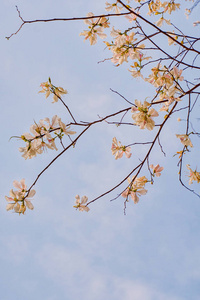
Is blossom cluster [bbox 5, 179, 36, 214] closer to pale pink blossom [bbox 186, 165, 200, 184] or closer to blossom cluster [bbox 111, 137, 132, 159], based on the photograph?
blossom cluster [bbox 111, 137, 132, 159]

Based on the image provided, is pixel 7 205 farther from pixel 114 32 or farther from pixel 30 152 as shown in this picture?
pixel 114 32

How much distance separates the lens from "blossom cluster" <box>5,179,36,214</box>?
6.02 ft

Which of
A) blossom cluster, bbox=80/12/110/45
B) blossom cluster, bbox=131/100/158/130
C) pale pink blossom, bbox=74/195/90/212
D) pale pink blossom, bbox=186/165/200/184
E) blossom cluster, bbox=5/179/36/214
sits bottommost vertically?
blossom cluster, bbox=5/179/36/214

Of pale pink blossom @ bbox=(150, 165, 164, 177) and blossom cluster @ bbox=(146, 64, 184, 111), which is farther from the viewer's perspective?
pale pink blossom @ bbox=(150, 165, 164, 177)

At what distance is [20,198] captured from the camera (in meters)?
1.85

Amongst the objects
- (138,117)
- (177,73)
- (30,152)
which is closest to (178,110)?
(177,73)

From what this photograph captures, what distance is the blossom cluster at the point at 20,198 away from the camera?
1835 millimetres

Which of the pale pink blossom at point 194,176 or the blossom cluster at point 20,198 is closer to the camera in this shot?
the blossom cluster at point 20,198

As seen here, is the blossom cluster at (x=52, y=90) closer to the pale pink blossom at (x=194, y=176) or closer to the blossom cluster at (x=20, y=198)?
the blossom cluster at (x=20, y=198)

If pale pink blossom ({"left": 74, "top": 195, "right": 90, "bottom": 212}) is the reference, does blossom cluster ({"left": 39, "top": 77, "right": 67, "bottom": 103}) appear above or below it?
above

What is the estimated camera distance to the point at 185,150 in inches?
88.0

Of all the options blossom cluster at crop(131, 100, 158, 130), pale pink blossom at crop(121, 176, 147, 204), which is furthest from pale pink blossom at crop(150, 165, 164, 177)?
blossom cluster at crop(131, 100, 158, 130)

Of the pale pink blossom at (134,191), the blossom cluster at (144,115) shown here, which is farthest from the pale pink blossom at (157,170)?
the blossom cluster at (144,115)

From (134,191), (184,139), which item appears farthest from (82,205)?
(184,139)
